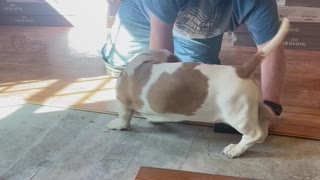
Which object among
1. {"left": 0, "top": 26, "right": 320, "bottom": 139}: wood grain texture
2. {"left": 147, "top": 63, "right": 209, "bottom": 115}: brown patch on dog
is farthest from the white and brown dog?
{"left": 0, "top": 26, "right": 320, "bottom": 139}: wood grain texture

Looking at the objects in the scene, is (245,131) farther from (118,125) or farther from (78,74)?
(78,74)

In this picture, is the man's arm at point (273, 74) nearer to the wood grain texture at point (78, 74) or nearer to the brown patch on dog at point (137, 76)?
the wood grain texture at point (78, 74)

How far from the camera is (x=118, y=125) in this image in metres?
1.43

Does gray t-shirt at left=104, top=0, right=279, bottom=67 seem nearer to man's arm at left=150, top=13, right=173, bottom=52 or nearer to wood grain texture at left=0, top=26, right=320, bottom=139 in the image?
man's arm at left=150, top=13, right=173, bottom=52

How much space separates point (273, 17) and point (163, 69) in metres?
0.40

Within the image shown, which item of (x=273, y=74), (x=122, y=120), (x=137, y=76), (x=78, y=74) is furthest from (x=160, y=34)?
(x=78, y=74)

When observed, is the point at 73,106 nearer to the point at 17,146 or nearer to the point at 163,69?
the point at 17,146

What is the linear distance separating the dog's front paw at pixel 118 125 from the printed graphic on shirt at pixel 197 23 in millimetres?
391

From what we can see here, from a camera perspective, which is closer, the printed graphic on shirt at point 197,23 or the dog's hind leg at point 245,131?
the dog's hind leg at point 245,131

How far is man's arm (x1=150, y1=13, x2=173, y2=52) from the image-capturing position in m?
1.36

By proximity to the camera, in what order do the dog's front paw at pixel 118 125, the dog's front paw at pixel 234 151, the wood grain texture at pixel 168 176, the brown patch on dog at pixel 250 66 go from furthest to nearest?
the dog's front paw at pixel 118 125, the dog's front paw at pixel 234 151, the brown patch on dog at pixel 250 66, the wood grain texture at pixel 168 176

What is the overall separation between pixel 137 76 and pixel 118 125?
0.21m

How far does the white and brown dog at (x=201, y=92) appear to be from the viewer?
1191 mm

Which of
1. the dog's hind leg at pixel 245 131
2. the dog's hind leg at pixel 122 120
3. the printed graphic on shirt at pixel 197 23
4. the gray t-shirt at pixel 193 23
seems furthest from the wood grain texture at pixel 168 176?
the printed graphic on shirt at pixel 197 23
